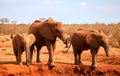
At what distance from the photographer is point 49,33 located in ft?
53.2

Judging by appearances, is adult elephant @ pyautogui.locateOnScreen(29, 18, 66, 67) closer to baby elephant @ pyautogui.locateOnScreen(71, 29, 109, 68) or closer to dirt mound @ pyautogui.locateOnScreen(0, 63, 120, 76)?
dirt mound @ pyautogui.locateOnScreen(0, 63, 120, 76)

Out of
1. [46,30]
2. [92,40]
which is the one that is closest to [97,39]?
[92,40]

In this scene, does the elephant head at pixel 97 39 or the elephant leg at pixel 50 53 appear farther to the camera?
the elephant leg at pixel 50 53

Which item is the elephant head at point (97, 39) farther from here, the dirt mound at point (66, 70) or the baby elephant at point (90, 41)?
the dirt mound at point (66, 70)

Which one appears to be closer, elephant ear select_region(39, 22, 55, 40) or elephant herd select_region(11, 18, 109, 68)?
elephant herd select_region(11, 18, 109, 68)

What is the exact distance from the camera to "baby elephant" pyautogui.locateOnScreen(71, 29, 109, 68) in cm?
1588

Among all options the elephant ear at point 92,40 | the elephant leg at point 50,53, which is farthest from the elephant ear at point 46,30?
the elephant ear at point 92,40

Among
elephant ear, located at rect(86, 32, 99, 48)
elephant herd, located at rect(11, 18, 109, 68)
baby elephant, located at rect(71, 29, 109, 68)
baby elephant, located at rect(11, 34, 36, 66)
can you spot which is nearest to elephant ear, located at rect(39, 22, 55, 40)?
elephant herd, located at rect(11, 18, 109, 68)

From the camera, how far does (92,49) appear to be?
637 inches

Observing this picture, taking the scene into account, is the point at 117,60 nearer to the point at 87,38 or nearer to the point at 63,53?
the point at 87,38

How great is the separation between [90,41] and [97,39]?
373 mm

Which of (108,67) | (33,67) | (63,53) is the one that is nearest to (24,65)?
(33,67)

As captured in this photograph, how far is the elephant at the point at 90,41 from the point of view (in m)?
15.9

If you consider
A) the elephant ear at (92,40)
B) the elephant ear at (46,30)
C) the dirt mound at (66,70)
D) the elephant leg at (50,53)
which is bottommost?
the dirt mound at (66,70)
